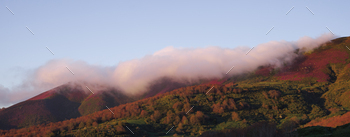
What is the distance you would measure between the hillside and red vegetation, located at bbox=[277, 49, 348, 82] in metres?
0.33

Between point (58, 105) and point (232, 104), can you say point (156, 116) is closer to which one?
point (232, 104)

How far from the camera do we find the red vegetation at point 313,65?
334ft

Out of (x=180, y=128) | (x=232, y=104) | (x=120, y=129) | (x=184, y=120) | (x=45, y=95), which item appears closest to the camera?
(x=120, y=129)

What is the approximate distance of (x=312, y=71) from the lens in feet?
340

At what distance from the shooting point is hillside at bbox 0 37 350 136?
59.7 metres

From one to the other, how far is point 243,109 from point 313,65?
5018 centimetres

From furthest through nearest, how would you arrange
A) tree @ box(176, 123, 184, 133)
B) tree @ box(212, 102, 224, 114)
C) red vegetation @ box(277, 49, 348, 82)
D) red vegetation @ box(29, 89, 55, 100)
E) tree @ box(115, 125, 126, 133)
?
1. red vegetation @ box(29, 89, 55, 100)
2. red vegetation @ box(277, 49, 348, 82)
3. tree @ box(212, 102, 224, 114)
4. tree @ box(176, 123, 184, 133)
5. tree @ box(115, 125, 126, 133)

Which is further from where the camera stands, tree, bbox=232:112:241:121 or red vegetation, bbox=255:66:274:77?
red vegetation, bbox=255:66:274:77

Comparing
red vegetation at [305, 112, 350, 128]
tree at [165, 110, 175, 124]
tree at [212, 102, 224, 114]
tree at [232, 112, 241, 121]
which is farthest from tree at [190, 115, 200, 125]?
red vegetation at [305, 112, 350, 128]

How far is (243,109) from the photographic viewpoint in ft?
245

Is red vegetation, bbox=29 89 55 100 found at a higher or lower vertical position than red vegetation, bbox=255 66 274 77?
higher

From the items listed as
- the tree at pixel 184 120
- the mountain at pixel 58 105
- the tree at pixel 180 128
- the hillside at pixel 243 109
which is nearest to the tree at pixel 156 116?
the hillside at pixel 243 109

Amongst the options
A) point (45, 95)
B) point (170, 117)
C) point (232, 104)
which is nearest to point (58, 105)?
point (45, 95)

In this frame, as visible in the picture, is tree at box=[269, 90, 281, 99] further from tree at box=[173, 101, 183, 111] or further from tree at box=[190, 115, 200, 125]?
tree at box=[190, 115, 200, 125]
